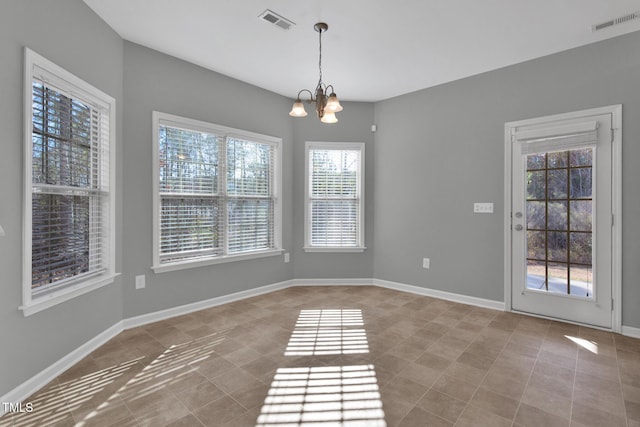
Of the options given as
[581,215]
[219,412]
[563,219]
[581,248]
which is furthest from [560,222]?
[219,412]

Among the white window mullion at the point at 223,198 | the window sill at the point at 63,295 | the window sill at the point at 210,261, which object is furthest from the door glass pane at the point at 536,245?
the window sill at the point at 63,295

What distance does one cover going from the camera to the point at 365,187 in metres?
4.92

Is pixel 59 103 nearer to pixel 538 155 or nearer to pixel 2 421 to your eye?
pixel 2 421

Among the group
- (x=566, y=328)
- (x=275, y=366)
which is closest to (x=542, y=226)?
(x=566, y=328)

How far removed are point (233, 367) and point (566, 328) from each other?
3.24 m

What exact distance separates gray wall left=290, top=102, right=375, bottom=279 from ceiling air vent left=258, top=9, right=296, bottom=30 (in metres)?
1.97

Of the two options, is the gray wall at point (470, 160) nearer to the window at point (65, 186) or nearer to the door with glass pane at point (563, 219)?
the door with glass pane at point (563, 219)

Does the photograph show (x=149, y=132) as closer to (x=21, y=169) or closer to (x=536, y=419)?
(x=21, y=169)

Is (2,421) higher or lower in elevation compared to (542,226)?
lower

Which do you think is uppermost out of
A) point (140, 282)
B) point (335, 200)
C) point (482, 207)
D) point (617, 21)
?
point (617, 21)

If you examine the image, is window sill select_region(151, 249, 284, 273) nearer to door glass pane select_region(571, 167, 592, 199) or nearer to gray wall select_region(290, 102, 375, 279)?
gray wall select_region(290, 102, 375, 279)

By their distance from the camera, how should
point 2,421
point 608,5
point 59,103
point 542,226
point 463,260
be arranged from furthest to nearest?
point 463,260 → point 542,226 → point 608,5 → point 59,103 → point 2,421

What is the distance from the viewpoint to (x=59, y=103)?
2.38 metres

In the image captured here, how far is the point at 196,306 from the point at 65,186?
189 centimetres
